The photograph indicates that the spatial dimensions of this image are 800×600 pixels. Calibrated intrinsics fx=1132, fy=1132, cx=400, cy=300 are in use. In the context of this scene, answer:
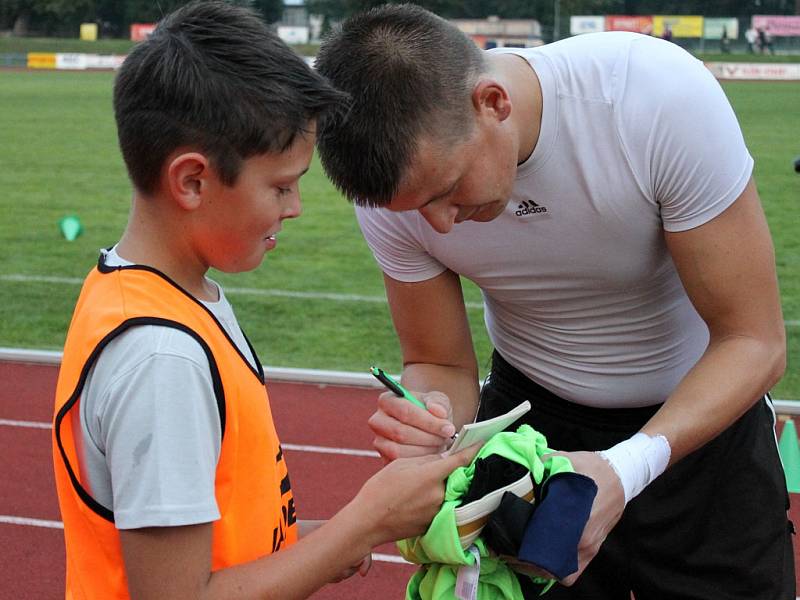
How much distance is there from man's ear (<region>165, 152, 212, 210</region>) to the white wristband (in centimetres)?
93

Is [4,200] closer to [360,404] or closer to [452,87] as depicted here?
[360,404]

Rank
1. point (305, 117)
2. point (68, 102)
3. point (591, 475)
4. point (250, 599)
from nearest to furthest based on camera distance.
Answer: point (250, 599) < point (305, 117) < point (591, 475) < point (68, 102)

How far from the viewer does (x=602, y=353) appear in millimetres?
2619

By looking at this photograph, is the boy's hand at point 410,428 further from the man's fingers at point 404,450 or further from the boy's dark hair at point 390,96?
the boy's dark hair at point 390,96

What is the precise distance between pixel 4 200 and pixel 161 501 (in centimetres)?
1232

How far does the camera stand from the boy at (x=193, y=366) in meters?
1.58

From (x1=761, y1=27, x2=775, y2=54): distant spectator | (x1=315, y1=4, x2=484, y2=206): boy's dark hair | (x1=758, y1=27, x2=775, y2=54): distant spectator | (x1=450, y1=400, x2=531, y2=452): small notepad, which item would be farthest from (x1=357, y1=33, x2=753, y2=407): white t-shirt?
(x1=758, y1=27, x2=775, y2=54): distant spectator

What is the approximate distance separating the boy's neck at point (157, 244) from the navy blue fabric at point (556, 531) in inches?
26.9

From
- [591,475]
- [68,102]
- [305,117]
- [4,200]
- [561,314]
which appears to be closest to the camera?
[305,117]

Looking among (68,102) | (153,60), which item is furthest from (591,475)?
(68,102)

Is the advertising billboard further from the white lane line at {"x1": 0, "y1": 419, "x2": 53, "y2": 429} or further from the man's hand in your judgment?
the man's hand

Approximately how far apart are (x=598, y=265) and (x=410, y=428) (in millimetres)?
582

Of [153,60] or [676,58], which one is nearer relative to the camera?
[153,60]

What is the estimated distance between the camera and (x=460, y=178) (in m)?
2.23
